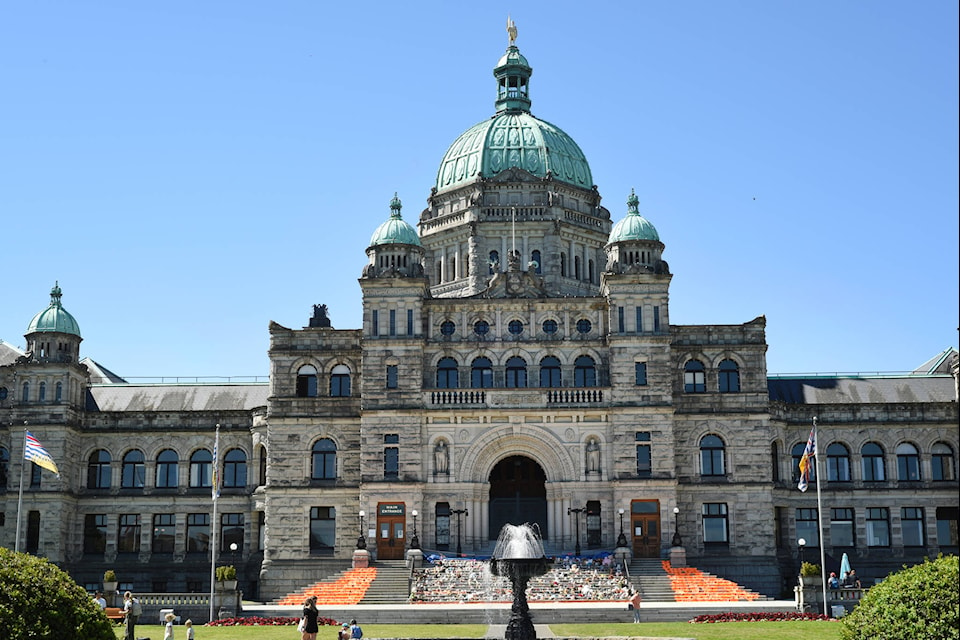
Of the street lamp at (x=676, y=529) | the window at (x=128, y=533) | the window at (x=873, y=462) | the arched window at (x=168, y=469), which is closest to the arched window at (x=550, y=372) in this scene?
the street lamp at (x=676, y=529)

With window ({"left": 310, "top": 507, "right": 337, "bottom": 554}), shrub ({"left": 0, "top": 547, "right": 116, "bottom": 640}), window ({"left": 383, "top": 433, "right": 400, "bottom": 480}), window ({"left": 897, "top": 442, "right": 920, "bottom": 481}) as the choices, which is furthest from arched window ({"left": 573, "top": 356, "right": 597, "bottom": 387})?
shrub ({"left": 0, "top": 547, "right": 116, "bottom": 640})

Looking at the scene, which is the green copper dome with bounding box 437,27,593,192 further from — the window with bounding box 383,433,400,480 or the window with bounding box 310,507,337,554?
the window with bounding box 310,507,337,554

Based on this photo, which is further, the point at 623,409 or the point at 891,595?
the point at 623,409

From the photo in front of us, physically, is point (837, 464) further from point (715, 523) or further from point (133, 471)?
point (133, 471)

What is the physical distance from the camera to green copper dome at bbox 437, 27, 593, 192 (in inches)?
3359

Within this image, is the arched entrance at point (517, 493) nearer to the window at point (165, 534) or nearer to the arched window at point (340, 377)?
the arched window at point (340, 377)

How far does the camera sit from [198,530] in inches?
3103

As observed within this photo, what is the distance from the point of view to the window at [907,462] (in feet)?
257

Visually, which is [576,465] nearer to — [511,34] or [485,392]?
[485,392]

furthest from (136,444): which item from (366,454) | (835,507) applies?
(835,507)

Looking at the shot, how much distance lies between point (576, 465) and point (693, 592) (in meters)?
10.8

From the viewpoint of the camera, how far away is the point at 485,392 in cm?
7256

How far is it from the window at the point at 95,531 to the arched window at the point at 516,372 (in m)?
25.8

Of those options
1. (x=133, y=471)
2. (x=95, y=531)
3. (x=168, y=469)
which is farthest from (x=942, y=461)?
(x=95, y=531)
